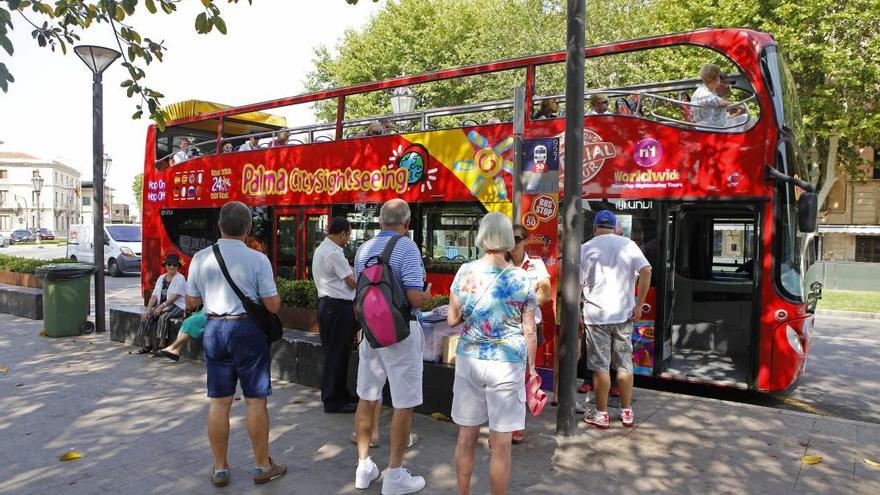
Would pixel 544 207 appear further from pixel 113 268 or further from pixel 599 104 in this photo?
pixel 113 268

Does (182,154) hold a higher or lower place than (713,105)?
higher

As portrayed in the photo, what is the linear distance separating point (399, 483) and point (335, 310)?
173 cm

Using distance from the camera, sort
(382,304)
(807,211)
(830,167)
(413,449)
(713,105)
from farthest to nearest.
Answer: (830,167) → (713,105) → (807,211) → (413,449) → (382,304)

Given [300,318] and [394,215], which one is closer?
[394,215]

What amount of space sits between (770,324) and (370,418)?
13.4 ft

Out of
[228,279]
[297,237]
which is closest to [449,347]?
[228,279]

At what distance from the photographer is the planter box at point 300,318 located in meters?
7.68

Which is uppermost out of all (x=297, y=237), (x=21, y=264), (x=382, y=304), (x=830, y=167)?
(x=830, y=167)

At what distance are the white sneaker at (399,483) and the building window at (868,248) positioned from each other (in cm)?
3222

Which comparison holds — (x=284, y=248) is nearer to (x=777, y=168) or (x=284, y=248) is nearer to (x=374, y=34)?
(x=777, y=168)

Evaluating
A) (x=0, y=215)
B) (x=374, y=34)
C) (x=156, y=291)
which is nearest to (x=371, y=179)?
(x=156, y=291)

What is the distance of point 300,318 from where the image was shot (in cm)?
782

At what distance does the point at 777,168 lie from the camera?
583 centimetres

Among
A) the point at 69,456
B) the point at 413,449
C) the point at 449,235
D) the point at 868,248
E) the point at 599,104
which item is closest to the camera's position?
the point at 69,456
